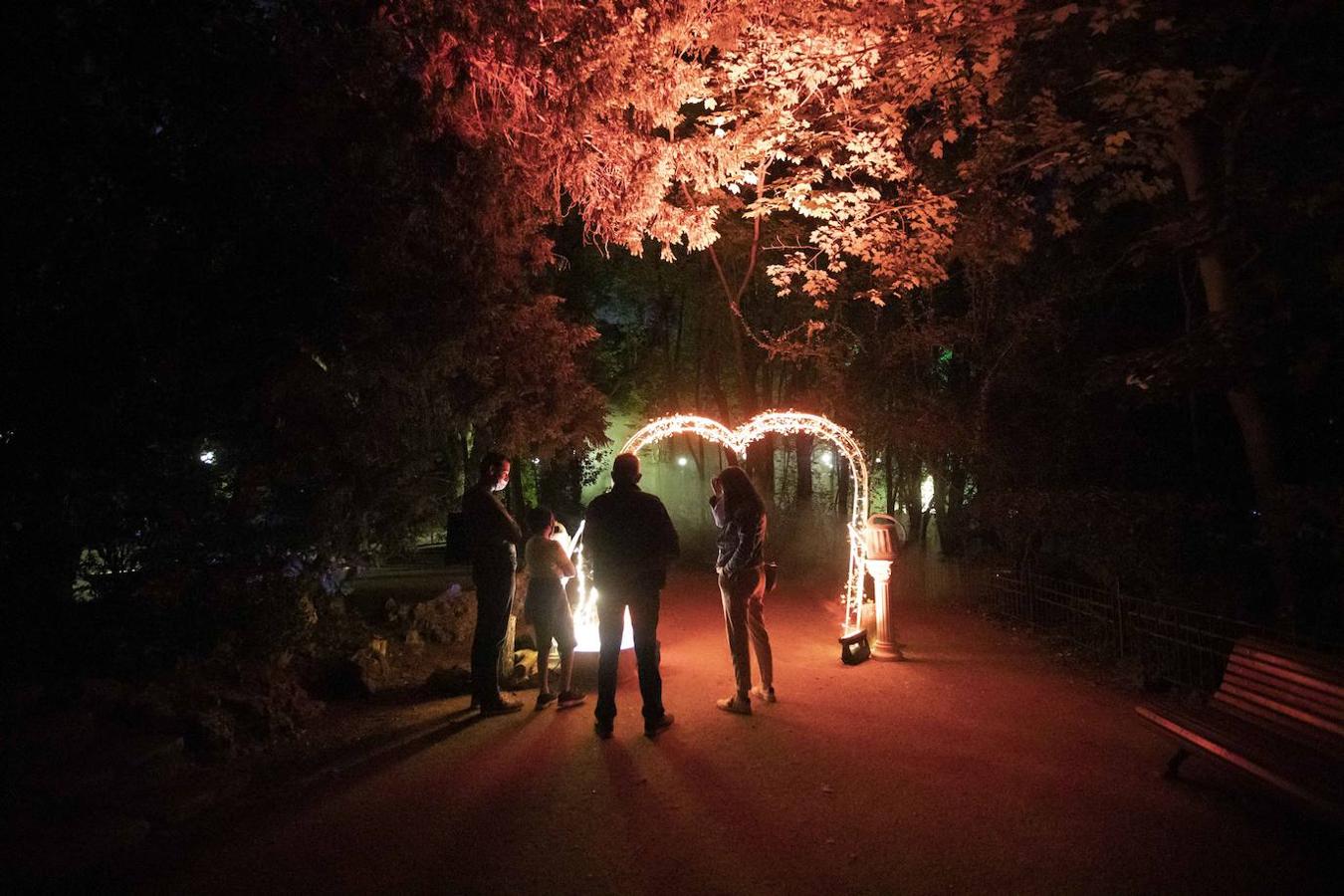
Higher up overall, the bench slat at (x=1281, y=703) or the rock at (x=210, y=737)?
the bench slat at (x=1281, y=703)

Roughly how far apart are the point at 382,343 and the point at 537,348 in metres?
1.94

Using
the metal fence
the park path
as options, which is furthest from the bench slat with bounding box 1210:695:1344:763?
the metal fence

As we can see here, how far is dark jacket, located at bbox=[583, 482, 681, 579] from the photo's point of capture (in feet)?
19.7

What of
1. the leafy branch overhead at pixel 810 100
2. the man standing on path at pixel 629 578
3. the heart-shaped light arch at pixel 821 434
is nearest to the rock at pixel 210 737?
the man standing on path at pixel 629 578

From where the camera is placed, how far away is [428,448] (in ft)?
30.3

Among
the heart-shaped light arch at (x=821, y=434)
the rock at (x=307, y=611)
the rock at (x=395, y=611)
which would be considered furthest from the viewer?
the rock at (x=395, y=611)

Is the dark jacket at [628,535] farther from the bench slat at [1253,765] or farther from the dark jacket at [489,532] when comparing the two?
the bench slat at [1253,765]

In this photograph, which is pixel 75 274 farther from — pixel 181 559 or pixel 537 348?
pixel 537 348

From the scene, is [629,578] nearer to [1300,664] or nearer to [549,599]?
[549,599]

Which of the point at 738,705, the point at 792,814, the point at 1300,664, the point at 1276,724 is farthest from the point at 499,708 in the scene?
the point at 1300,664

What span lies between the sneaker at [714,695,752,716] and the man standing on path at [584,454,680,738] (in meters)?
0.70

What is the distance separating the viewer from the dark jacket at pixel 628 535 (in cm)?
600

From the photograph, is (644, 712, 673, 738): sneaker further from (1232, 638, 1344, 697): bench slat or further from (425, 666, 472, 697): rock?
(1232, 638, 1344, 697): bench slat

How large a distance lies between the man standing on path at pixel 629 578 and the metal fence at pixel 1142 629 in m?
4.68
